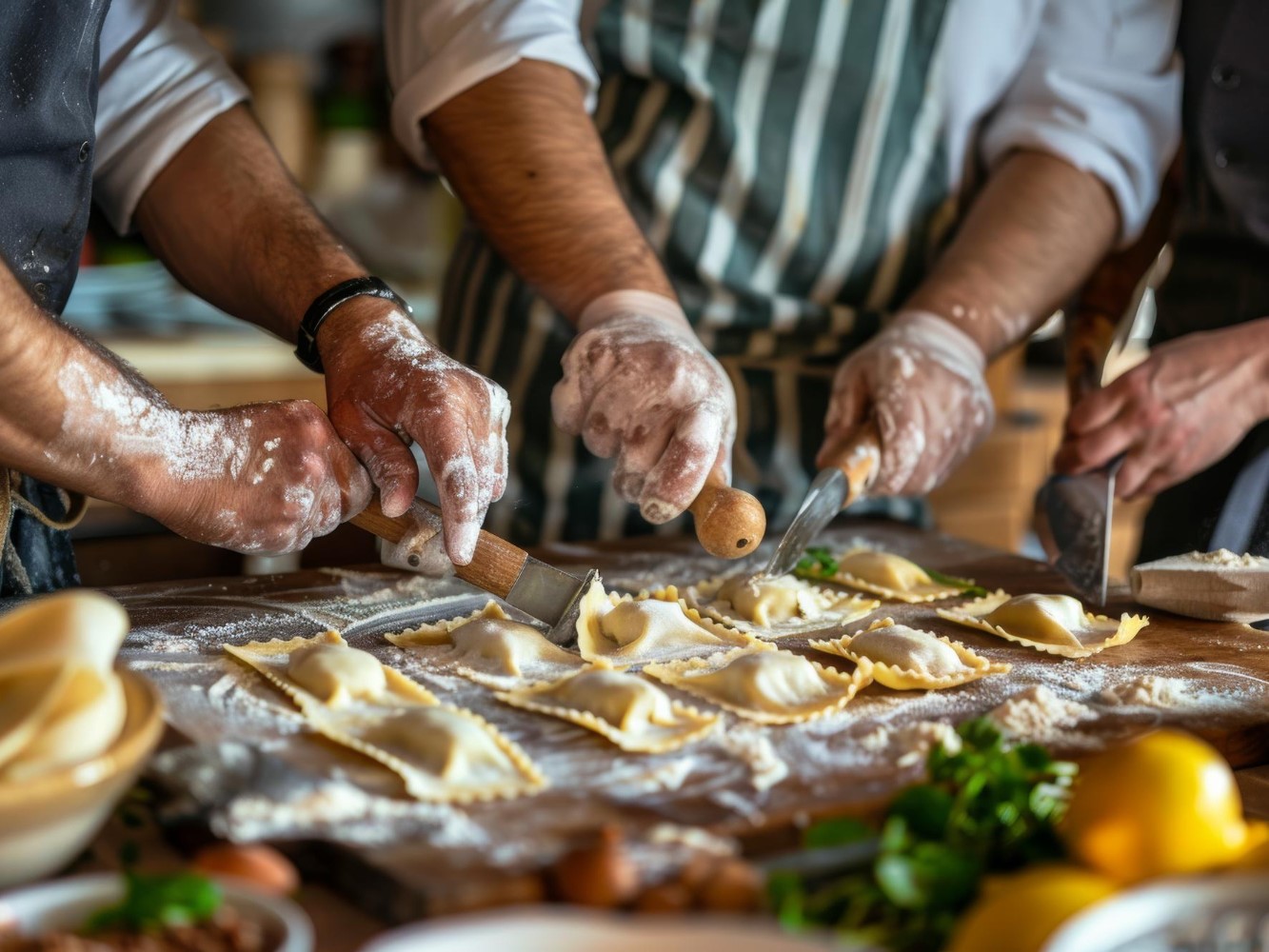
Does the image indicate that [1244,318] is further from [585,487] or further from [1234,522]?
[585,487]

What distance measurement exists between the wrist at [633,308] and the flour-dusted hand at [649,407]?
0.09 feet

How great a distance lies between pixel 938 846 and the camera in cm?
95

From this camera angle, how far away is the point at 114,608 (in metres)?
0.95

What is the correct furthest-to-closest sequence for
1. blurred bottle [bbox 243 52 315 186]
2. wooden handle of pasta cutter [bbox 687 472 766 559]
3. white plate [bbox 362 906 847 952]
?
blurred bottle [bbox 243 52 315 186] < wooden handle of pasta cutter [bbox 687 472 766 559] < white plate [bbox 362 906 847 952]

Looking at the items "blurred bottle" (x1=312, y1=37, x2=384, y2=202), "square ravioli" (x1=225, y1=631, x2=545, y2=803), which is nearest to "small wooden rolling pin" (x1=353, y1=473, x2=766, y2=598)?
"square ravioli" (x1=225, y1=631, x2=545, y2=803)

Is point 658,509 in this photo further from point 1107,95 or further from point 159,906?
point 1107,95

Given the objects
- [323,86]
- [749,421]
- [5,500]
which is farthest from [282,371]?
[5,500]

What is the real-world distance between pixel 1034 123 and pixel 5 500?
5.94 ft

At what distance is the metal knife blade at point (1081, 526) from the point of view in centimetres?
190

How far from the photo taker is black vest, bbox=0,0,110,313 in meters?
1.60

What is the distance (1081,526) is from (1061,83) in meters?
0.88

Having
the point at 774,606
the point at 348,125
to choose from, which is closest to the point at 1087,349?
the point at 774,606

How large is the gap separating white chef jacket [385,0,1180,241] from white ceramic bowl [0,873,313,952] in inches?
65.1

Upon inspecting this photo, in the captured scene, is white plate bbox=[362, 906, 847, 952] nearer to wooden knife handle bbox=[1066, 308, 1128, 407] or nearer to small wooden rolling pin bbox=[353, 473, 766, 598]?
small wooden rolling pin bbox=[353, 473, 766, 598]
